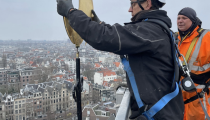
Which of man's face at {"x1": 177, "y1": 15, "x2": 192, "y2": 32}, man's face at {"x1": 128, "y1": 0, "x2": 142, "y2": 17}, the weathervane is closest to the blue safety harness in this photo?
man's face at {"x1": 128, "y1": 0, "x2": 142, "y2": 17}

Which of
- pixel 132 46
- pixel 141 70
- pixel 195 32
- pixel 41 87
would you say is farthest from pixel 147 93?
pixel 41 87

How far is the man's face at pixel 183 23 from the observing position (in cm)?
181

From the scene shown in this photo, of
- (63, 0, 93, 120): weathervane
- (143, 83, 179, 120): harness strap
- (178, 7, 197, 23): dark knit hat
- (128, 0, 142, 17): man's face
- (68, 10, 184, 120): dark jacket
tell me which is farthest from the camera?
(178, 7, 197, 23): dark knit hat

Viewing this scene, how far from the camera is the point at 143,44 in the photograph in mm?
923

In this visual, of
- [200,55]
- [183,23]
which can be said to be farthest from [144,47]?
[183,23]

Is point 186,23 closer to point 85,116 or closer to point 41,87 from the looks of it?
point 85,116

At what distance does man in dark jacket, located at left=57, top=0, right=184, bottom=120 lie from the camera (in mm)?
898

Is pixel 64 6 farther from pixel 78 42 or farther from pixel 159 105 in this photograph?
pixel 159 105

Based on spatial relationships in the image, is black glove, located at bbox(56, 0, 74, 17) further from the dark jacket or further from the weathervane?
the weathervane

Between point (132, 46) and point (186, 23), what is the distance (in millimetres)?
1150

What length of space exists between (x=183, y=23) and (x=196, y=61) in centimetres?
40

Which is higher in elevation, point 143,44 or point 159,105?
point 143,44

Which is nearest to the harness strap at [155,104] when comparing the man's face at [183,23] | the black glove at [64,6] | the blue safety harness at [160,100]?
the blue safety harness at [160,100]

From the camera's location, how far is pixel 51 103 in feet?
64.5
